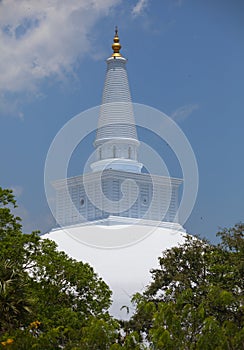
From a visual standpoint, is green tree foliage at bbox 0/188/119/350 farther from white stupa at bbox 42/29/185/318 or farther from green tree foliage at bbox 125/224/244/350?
white stupa at bbox 42/29/185/318

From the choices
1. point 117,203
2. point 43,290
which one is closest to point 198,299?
point 43,290

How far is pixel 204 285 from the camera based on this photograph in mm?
33594

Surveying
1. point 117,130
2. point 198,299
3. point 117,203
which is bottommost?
point 198,299

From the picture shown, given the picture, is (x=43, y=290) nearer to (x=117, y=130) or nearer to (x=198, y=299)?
(x=198, y=299)

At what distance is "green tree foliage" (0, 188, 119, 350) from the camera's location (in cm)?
2547

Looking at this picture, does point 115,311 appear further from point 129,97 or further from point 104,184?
point 129,97

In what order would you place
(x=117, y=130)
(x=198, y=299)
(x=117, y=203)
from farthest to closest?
1. (x=117, y=130)
2. (x=117, y=203)
3. (x=198, y=299)

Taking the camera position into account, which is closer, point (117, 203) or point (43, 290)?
point (43, 290)

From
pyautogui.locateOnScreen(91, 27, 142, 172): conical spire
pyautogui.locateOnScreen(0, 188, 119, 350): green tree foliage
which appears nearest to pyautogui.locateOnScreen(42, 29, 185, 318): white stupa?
pyautogui.locateOnScreen(91, 27, 142, 172): conical spire

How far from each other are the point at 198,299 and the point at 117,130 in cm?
2446

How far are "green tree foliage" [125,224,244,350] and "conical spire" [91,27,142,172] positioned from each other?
1844 centimetres

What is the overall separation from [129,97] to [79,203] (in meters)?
6.73

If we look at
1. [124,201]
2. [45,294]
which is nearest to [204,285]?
[45,294]

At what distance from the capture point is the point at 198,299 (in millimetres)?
31703
